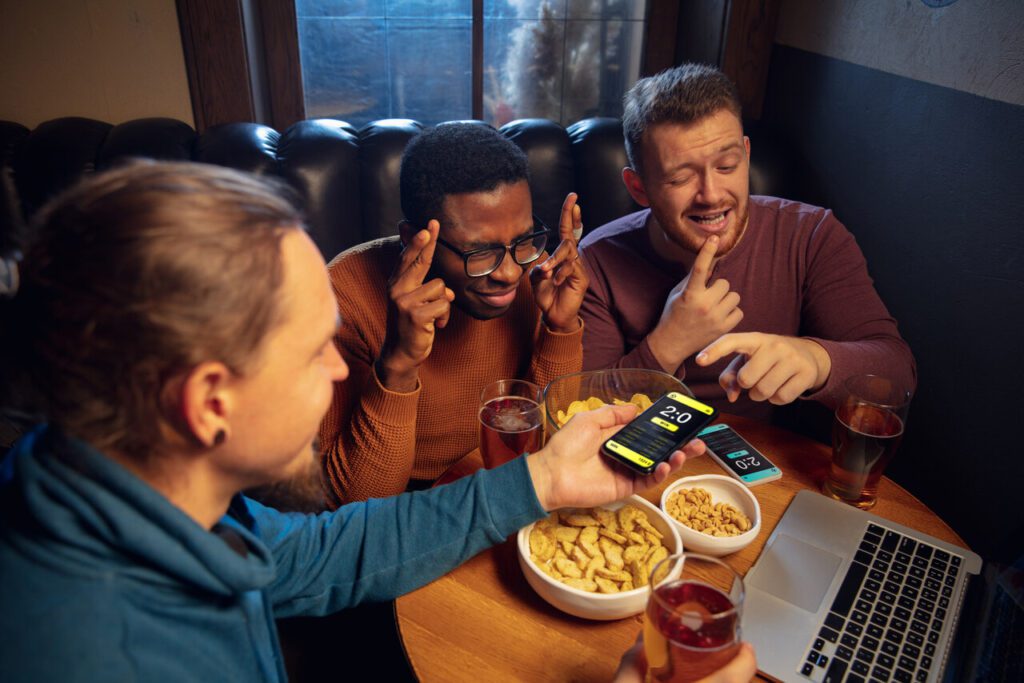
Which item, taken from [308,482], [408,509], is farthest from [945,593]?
[308,482]

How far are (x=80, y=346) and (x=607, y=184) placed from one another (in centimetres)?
208

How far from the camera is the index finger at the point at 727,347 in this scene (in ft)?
3.90

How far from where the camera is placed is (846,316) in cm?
162

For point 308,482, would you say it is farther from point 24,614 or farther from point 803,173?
point 803,173

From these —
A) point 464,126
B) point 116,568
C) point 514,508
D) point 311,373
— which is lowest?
point 514,508

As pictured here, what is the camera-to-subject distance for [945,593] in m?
1.01

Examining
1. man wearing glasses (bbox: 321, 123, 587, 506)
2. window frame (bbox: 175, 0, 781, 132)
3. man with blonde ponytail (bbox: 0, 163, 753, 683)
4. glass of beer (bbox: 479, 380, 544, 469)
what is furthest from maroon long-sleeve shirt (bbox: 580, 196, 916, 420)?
window frame (bbox: 175, 0, 781, 132)

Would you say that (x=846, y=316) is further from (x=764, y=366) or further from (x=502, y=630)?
(x=502, y=630)

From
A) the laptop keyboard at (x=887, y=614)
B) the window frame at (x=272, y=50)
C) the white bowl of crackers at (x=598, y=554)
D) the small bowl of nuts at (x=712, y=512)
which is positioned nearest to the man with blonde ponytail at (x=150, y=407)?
the white bowl of crackers at (x=598, y=554)

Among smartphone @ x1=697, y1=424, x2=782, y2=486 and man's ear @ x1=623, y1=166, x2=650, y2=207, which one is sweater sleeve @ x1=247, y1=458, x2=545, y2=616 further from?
man's ear @ x1=623, y1=166, x2=650, y2=207

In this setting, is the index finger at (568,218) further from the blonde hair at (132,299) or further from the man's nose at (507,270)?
the blonde hair at (132,299)

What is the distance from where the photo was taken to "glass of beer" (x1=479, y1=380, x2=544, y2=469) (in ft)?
3.82

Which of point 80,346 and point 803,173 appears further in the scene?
point 803,173

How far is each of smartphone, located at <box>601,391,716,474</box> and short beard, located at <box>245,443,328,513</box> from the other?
43 cm
